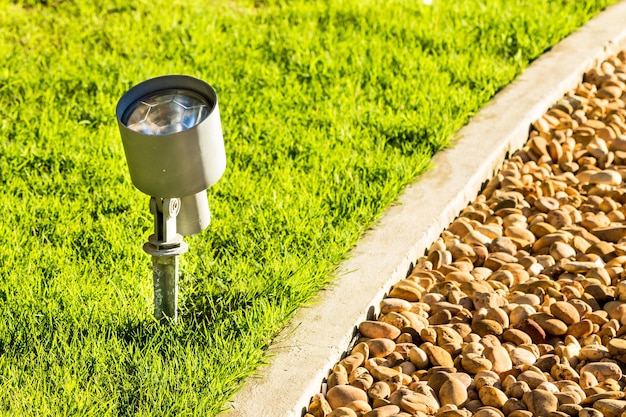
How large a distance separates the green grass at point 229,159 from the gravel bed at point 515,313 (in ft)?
0.98

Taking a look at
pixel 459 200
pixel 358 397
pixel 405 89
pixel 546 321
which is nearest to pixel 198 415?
pixel 358 397

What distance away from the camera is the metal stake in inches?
98.3

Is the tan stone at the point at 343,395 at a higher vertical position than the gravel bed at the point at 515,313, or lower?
lower

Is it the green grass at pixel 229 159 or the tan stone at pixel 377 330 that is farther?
the tan stone at pixel 377 330

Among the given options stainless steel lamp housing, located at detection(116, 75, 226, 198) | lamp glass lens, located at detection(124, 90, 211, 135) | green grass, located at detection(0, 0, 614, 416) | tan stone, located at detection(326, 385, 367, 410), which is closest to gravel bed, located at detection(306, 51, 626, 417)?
tan stone, located at detection(326, 385, 367, 410)

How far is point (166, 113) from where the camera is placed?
2.42 metres

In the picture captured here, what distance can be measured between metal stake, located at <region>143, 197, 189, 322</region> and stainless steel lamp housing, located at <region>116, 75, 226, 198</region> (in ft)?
0.33

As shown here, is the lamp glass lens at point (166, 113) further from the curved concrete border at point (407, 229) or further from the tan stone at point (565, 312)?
the tan stone at point (565, 312)

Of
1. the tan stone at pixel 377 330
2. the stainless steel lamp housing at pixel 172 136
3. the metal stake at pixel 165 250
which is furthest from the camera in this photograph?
the tan stone at pixel 377 330

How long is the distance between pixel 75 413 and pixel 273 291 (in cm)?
78

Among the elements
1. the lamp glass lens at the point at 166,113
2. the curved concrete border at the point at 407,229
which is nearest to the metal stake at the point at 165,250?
the lamp glass lens at the point at 166,113

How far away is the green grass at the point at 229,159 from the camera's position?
2.55 metres

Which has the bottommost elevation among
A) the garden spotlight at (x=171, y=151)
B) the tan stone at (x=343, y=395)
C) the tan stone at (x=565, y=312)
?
the tan stone at (x=343, y=395)

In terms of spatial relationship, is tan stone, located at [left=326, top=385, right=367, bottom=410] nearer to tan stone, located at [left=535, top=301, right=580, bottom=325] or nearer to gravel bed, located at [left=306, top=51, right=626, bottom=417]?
gravel bed, located at [left=306, top=51, right=626, bottom=417]
